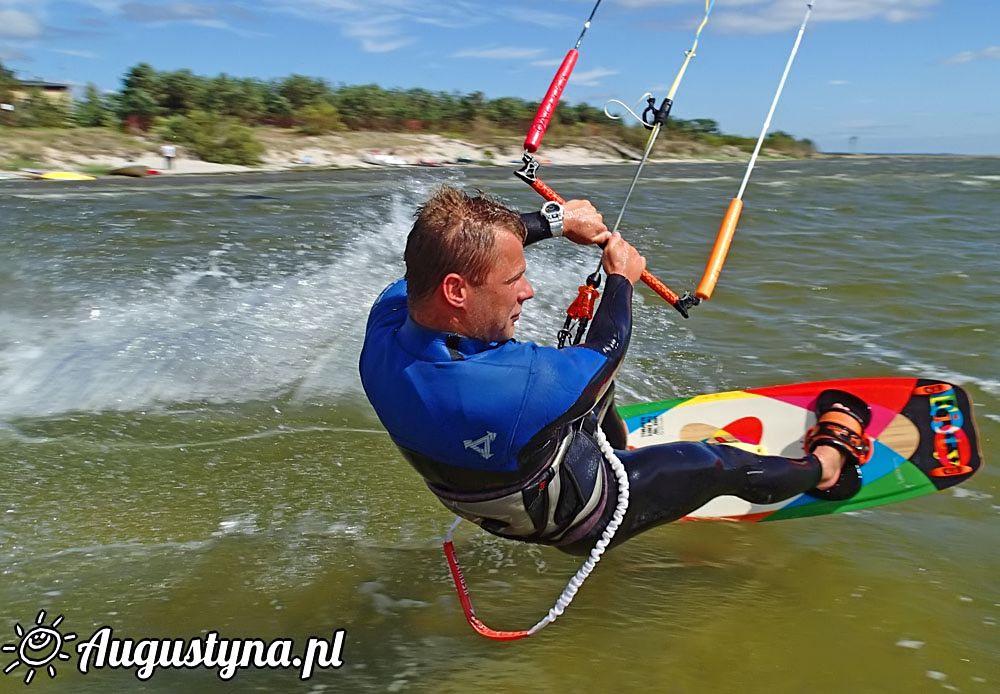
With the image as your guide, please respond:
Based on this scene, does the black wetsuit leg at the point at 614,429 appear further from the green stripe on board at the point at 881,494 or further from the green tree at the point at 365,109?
the green tree at the point at 365,109

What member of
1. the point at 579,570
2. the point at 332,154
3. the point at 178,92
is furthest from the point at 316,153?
the point at 579,570

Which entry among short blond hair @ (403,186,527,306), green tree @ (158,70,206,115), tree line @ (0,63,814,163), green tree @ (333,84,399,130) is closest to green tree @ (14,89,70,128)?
tree line @ (0,63,814,163)

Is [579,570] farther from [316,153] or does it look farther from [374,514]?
[316,153]

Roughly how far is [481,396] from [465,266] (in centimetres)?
36

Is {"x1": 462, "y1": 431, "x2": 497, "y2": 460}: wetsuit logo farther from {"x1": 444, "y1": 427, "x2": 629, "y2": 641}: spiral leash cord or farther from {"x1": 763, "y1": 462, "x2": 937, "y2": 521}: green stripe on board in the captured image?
{"x1": 763, "y1": 462, "x2": 937, "y2": 521}: green stripe on board

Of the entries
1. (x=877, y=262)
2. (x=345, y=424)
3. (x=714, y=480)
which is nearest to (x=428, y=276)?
(x=714, y=480)

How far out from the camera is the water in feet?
10.7

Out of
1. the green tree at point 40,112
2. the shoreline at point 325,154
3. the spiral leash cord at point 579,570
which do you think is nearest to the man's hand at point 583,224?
the spiral leash cord at point 579,570

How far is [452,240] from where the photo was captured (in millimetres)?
2582

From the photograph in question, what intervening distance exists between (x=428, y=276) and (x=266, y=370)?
425 centimetres

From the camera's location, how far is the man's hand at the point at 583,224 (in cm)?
321

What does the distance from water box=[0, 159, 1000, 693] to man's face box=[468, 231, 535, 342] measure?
1230 mm

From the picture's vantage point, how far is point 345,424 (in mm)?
5703

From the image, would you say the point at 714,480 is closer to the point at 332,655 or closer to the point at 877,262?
the point at 332,655
